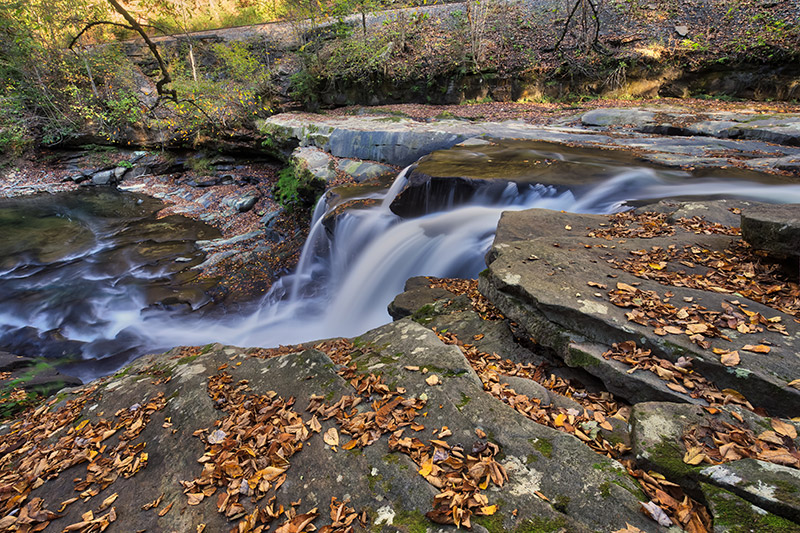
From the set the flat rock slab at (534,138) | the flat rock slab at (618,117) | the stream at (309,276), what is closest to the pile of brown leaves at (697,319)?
the stream at (309,276)

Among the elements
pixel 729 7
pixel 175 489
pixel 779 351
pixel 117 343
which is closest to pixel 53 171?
pixel 117 343

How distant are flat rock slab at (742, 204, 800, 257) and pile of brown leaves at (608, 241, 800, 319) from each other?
26 cm

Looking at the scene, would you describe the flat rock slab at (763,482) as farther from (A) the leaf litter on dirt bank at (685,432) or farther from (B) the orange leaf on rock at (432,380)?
(B) the orange leaf on rock at (432,380)

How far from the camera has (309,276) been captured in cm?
869

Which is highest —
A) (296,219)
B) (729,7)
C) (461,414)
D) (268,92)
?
(729,7)

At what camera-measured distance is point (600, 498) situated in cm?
184

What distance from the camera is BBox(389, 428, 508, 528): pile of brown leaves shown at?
6.14ft

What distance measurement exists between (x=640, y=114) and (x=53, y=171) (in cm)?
2533

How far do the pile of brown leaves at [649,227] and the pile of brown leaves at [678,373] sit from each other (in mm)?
2322

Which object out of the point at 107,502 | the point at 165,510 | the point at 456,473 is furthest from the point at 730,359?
the point at 107,502

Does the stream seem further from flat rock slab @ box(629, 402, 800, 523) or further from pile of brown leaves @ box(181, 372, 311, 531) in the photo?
flat rock slab @ box(629, 402, 800, 523)

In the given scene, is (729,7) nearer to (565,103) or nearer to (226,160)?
(565,103)

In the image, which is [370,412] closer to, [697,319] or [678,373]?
[678,373]

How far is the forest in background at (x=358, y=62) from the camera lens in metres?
13.8
